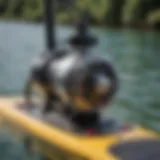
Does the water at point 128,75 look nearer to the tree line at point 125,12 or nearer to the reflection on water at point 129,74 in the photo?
the reflection on water at point 129,74

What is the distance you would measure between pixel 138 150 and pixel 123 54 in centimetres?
1102

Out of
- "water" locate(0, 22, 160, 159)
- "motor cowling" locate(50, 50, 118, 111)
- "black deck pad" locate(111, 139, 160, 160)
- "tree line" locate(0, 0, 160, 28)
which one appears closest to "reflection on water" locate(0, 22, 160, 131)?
"water" locate(0, 22, 160, 159)

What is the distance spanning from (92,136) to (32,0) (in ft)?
122

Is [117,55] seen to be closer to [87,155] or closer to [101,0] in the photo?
[87,155]

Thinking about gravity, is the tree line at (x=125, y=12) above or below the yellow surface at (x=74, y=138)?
above

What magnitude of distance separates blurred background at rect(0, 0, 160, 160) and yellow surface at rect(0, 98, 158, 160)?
588 millimetres

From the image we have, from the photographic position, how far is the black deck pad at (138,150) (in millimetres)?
3979

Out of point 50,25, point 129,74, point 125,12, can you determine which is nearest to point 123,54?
point 129,74

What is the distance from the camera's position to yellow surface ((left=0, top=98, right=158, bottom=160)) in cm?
416

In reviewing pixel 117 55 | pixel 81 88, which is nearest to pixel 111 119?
pixel 81 88

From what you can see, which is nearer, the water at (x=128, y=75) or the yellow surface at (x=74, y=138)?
the yellow surface at (x=74, y=138)

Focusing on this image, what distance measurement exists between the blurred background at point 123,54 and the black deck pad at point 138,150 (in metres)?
0.84

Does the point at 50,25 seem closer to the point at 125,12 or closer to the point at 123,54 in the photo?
the point at 123,54

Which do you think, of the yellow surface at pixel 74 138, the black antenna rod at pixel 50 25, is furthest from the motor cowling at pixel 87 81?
the black antenna rod at pixel 50 25
